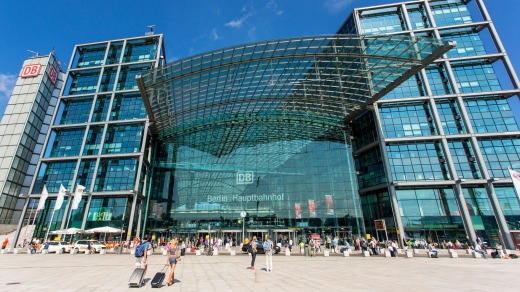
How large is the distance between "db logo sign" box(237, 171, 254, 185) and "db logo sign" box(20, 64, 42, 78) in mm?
53144

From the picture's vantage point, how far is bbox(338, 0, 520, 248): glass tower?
34.6 m

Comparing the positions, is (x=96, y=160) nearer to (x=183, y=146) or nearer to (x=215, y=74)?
(x=183, y=146)

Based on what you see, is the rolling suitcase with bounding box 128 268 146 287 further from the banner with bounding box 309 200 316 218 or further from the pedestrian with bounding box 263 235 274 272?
the banner with bounding box 309 200 316 218

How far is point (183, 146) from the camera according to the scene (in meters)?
48.2

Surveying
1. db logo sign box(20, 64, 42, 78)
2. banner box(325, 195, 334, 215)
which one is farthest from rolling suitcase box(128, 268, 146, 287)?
db logo sign box(20, 64, 42, 78)

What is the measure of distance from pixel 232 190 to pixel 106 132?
978 inches

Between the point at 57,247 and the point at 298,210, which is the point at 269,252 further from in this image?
the point at 57,247

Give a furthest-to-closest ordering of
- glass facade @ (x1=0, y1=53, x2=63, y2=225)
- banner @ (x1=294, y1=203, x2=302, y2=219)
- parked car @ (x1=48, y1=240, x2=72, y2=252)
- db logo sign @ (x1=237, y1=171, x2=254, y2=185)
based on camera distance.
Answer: glass facade @ (x1=0, y1=53, x2=63, y2=225), db logo sign @ (x1=237, y1=171, x2=254, y2=185), banner @ (x1=294, y1=203, x2=302, y2=219), parked car @ (x1=48, y1=240, x2=72, y2=252)

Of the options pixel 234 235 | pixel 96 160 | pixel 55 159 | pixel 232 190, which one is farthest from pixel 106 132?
pixel 234 235

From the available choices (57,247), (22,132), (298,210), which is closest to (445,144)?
(298,210)

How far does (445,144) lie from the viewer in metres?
37.4

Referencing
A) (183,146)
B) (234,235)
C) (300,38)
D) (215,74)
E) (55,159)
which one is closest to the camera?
(300,38)

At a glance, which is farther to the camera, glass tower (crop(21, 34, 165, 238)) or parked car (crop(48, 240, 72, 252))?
glass tower (crop(21, 34, 165, 238))

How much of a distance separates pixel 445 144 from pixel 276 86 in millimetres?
25964
